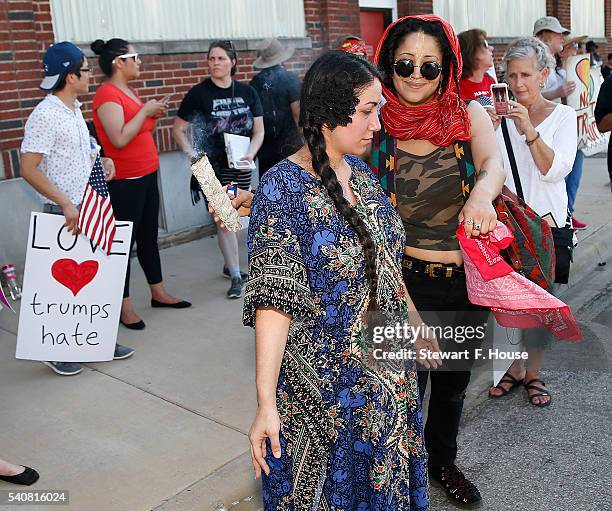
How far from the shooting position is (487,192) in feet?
8.52

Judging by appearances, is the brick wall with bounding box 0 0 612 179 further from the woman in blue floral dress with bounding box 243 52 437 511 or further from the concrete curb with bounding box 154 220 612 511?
the woman in blue floral dress with bounding box 243 52 437 511

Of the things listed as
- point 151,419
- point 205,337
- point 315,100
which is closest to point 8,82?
point 205,337

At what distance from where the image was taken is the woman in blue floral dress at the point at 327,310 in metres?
2.08

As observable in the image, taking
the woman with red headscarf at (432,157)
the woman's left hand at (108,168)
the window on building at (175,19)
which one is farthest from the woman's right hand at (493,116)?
the window on building at (175,19)

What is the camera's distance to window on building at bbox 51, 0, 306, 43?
6.96m

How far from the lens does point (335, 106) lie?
212cm

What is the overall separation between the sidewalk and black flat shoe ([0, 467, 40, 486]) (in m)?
0.03

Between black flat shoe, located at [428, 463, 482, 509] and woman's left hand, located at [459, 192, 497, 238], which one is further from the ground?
woman's left hand, located at [459, 192, 497, 238]

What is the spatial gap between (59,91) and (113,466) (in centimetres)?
235

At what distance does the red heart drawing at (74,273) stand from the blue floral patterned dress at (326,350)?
2619 millimetres

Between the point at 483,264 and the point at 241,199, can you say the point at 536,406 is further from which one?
the point at 241,199

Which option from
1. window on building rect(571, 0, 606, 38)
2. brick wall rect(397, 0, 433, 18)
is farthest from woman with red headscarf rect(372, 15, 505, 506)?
window on building rect(571, 0, 606, 38)

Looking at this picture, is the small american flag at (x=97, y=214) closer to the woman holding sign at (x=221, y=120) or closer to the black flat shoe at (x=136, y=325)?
the black flat shoe at (x=136, y=325)

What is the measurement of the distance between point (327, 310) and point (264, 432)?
1.31ft
